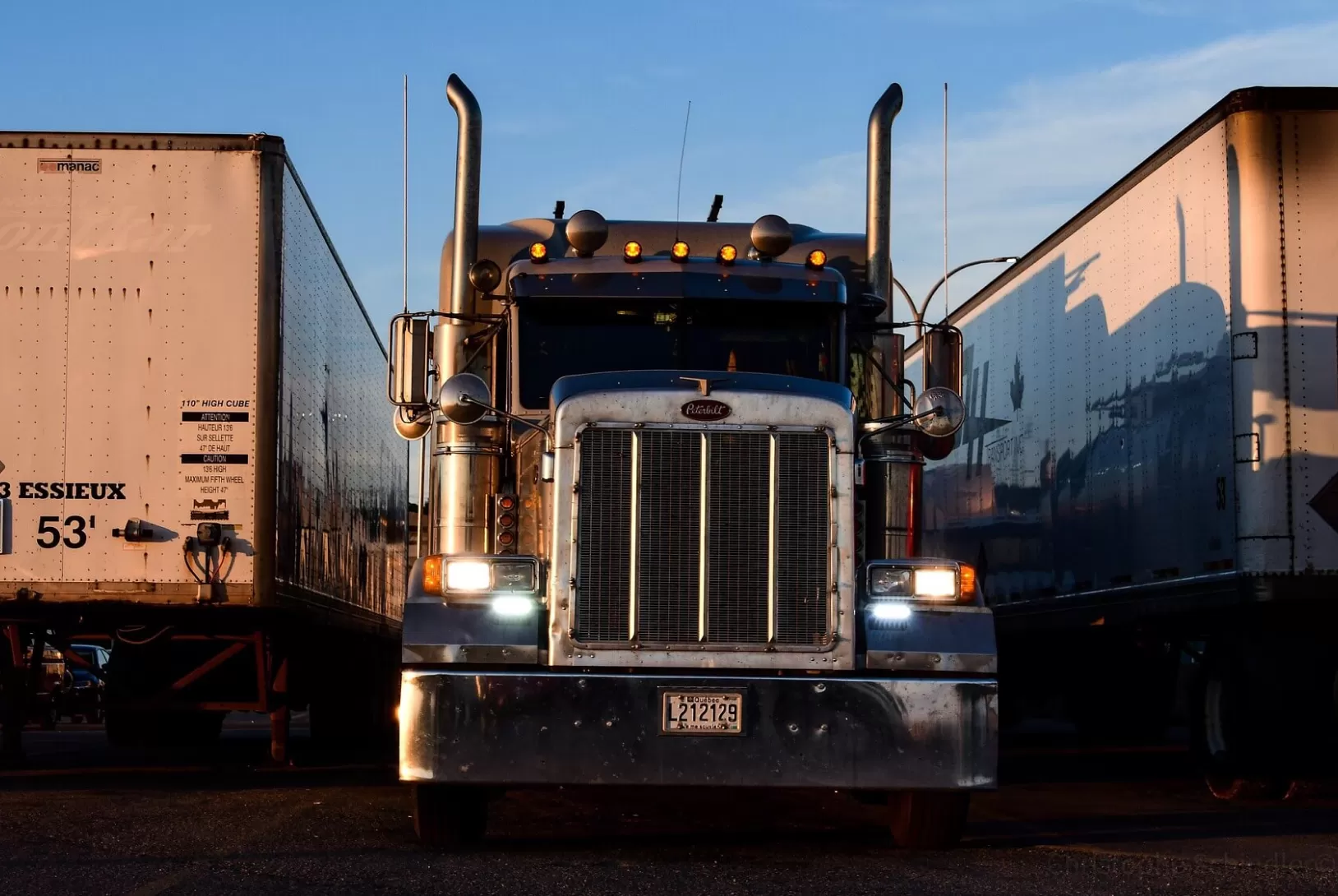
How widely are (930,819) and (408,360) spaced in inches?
145

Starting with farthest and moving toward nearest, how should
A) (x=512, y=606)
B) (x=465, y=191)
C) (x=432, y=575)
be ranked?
(x=465, y=191)
(x=432, y=575)
(x=512, y=606)

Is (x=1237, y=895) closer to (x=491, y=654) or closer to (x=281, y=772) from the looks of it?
(x=491, y=654)

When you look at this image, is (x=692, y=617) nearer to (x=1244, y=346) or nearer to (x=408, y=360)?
(x=408, y=360)

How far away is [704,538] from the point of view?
9445 millimetres

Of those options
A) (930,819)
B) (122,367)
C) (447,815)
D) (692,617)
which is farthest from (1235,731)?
(122,367)

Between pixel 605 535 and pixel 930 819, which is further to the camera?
pixel 930 819

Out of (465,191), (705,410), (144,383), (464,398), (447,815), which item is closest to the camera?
(705,410)

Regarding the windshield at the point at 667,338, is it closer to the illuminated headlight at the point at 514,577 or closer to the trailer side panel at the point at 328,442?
the illuminated headlight at the point at 514,577

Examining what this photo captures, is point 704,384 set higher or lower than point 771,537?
higher

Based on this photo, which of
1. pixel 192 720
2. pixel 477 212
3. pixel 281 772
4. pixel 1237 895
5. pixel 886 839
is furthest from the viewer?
pixel 192 720

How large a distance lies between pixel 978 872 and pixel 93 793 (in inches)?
266

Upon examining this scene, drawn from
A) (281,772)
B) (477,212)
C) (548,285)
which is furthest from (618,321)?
(281,772)

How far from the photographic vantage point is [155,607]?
12.9m

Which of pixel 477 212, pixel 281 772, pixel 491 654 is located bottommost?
pixel 281 772
